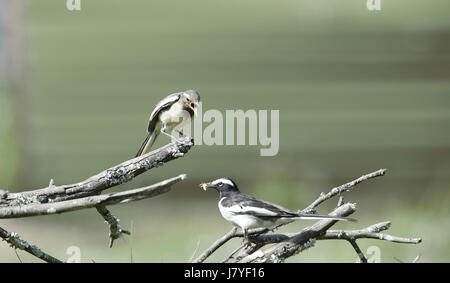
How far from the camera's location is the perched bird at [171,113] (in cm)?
181

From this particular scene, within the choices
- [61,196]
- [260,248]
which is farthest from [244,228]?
[61,196]

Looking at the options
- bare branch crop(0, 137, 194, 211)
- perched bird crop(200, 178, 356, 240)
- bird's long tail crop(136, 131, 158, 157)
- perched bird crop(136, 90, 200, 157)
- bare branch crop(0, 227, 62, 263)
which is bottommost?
bare branch crop(0, 227, 62, 263)

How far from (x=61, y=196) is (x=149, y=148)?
67 centimetres

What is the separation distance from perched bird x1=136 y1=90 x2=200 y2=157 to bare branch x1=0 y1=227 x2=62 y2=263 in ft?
2.18

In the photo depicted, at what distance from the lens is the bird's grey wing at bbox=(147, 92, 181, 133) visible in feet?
6.02

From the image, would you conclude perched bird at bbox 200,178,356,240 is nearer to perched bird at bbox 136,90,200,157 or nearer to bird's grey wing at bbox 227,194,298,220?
bird's grey wing at bbox 227,194,298,220

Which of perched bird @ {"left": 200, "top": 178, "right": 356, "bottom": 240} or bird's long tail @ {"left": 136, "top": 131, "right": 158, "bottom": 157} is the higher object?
bird's long tail @ {"left": 136, "top": 131, "right": 158, "bottom": 157}

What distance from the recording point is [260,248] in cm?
126

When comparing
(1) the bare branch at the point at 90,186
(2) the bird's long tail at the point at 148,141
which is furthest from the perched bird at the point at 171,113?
(1) the bare branch at the point at 90,186

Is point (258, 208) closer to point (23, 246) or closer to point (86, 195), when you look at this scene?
point (86, 195)

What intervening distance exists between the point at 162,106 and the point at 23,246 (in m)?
0.74

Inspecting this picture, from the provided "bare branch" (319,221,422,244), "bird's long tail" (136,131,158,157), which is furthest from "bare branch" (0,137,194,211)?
"bird's long tail" (136,131,158,157)

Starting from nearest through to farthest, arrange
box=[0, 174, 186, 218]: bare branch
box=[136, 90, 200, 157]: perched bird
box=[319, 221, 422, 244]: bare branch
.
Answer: box=[0, 174, 186, 218]: bare branch < box=[319, 221, 422, 244]: bare branch < box=[136, 90, 200, 157]: perched bird

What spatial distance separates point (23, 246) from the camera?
4.06ft
